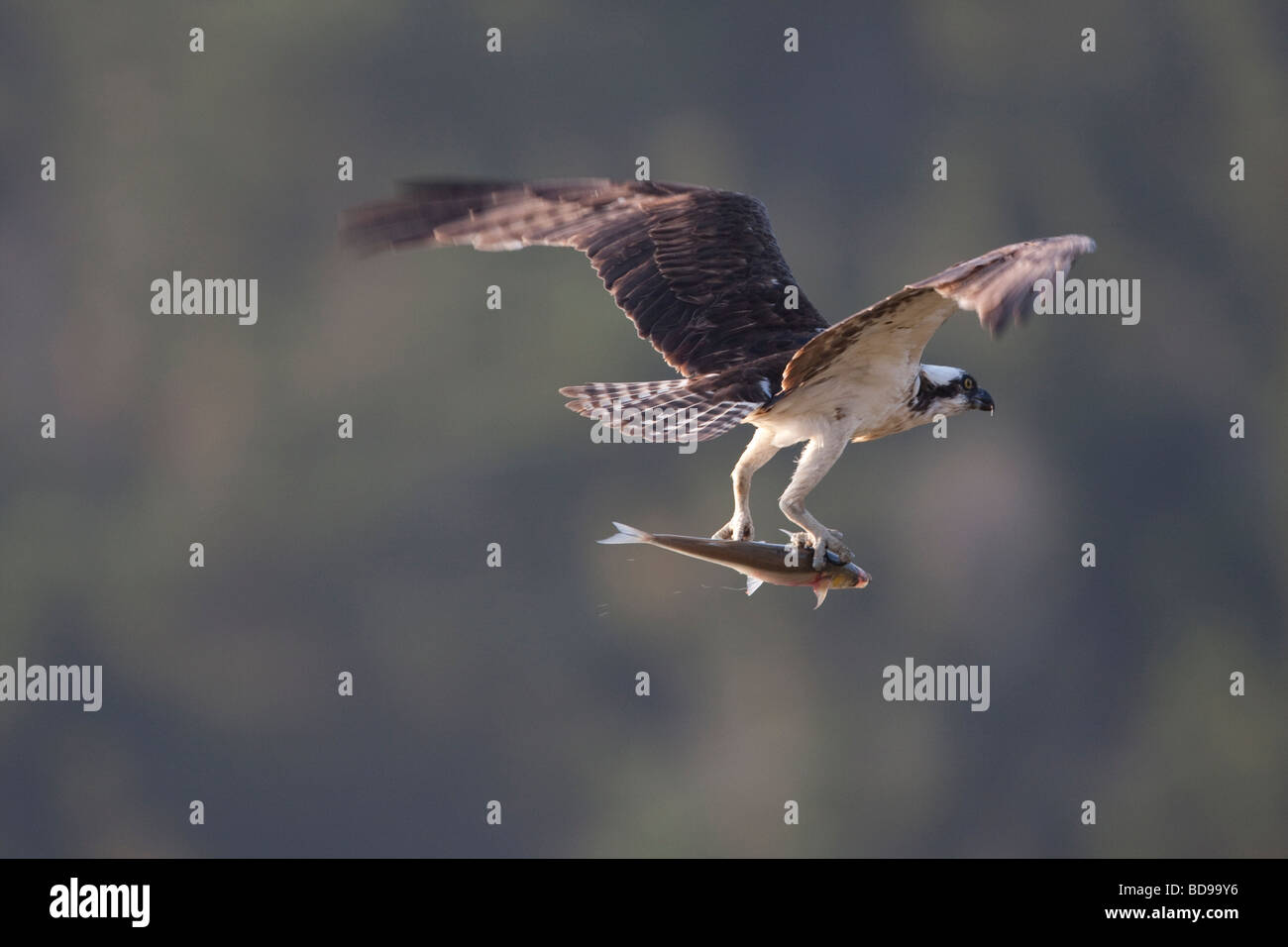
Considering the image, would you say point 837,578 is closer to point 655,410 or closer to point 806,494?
point 806,494

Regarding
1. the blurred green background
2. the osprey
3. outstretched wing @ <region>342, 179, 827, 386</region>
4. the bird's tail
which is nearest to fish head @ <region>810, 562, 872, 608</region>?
the osprey

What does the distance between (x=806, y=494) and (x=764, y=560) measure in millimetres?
731

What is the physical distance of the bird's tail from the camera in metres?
10.4

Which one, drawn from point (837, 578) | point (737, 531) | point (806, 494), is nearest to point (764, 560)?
point (837, 578)

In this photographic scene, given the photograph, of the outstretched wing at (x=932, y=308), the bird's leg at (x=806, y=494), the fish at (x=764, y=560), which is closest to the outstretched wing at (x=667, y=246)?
the bird's leg at (x=806, y=494)

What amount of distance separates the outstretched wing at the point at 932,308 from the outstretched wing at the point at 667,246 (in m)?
0.65

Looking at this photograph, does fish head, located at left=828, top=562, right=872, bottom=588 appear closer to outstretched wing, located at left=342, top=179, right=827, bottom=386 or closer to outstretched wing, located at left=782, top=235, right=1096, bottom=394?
outstretched wing, located at left=782, top=235, right=1096, bottom=394

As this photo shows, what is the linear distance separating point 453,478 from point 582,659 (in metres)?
5.28

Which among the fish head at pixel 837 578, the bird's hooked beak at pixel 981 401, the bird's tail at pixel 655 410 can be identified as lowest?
the fish head at pixel 837 578

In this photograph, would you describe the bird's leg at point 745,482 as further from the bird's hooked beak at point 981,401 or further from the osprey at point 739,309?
the bird's hooked beak at point 981,401

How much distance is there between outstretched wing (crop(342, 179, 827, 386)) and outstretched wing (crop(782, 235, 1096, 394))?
647mm

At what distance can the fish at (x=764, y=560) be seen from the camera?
9516mm

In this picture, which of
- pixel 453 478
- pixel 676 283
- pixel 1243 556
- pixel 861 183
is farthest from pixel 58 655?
pixel 676 283

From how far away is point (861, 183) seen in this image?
2549 inches
